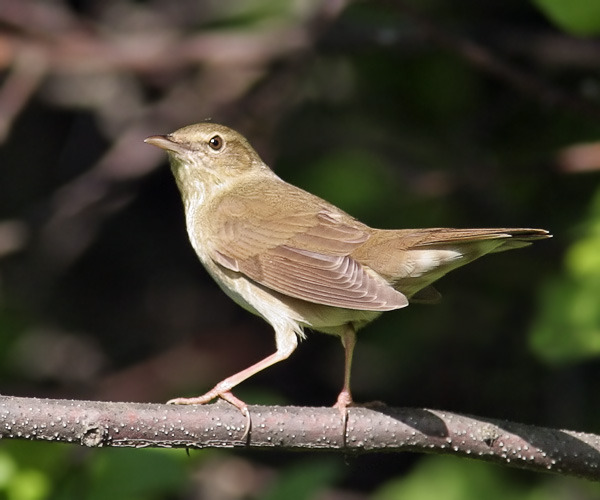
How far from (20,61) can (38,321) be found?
1870 millimetres

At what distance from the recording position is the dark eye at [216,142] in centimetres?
474

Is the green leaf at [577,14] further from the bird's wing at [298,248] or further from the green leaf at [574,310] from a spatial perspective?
the bird's wing at [298,248]

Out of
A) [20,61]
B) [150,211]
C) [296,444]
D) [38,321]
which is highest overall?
[20,61]

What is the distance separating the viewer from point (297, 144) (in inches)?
252

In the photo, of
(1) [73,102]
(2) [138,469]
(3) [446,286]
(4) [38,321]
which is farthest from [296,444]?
(1) [73,102]

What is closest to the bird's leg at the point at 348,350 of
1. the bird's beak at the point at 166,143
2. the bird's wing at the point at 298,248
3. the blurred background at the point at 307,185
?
the bird's wing at the point at 298,248

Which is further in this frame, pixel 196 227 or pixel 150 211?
pixel 150 211

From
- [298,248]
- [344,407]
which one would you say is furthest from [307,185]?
[344,407]

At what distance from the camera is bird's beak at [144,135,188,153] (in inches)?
171

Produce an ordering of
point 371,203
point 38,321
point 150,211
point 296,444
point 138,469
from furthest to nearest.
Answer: point 150,211 < point 38,321 < point 371,203 < point 138,469 < point 296,444

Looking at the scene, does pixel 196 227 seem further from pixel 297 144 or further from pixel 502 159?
pixel 502 159

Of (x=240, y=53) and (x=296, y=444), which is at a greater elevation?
(x=240, y=53)

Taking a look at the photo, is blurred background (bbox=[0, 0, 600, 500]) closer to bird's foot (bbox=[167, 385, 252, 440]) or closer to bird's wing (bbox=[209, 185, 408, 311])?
bird's foot (bbox=[167, 385, 252, 440])

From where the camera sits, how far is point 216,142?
4770mm
